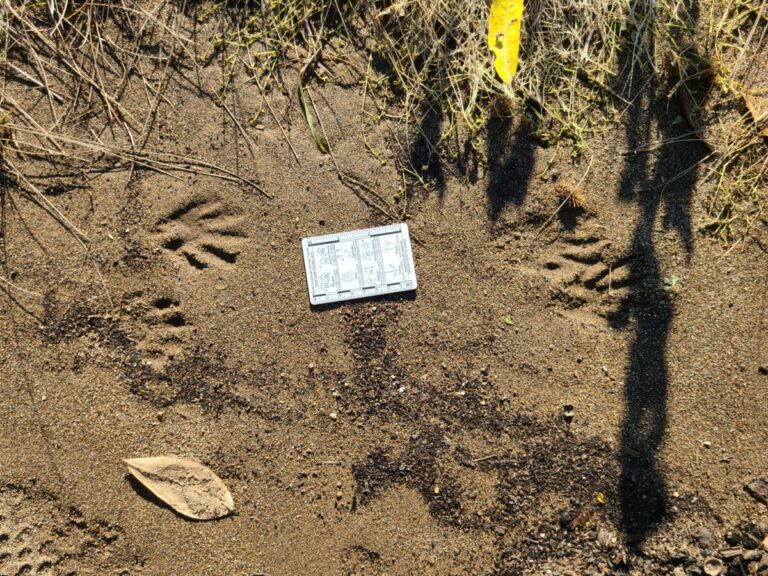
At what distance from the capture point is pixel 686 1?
208 cm

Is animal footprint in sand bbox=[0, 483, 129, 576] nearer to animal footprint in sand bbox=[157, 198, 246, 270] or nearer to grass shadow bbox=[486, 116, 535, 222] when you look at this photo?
animal footprint in sand bbox=[157, 198, 246, 270]

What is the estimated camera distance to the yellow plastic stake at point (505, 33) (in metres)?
2.02

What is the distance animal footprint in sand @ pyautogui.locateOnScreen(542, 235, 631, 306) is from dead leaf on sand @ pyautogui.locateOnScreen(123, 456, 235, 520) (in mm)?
1567

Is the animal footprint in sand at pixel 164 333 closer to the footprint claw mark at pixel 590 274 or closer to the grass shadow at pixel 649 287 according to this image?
the footprint claw mark at pixel 590 274

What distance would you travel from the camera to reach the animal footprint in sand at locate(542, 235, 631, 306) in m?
2.06

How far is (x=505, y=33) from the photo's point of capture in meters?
2.04

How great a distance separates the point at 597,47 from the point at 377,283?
1325mm

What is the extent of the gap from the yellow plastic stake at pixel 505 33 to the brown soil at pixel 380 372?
447 millimetres

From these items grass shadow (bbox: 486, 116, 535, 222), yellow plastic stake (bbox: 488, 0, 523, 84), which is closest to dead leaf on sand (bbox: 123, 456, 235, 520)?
grass shadow (bbox: 486, 116, 535, 222)

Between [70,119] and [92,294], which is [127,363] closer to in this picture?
[92,294]

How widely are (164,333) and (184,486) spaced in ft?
1.97

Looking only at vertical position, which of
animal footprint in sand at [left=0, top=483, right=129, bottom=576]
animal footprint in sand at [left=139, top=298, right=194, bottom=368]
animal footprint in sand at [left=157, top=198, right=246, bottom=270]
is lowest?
animal footprint in sand at [left=0, top=483, right=129, bottom=576]

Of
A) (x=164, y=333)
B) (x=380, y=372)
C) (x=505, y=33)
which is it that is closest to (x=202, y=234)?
(x=164, y=333)

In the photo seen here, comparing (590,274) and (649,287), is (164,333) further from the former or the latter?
(649,287)
